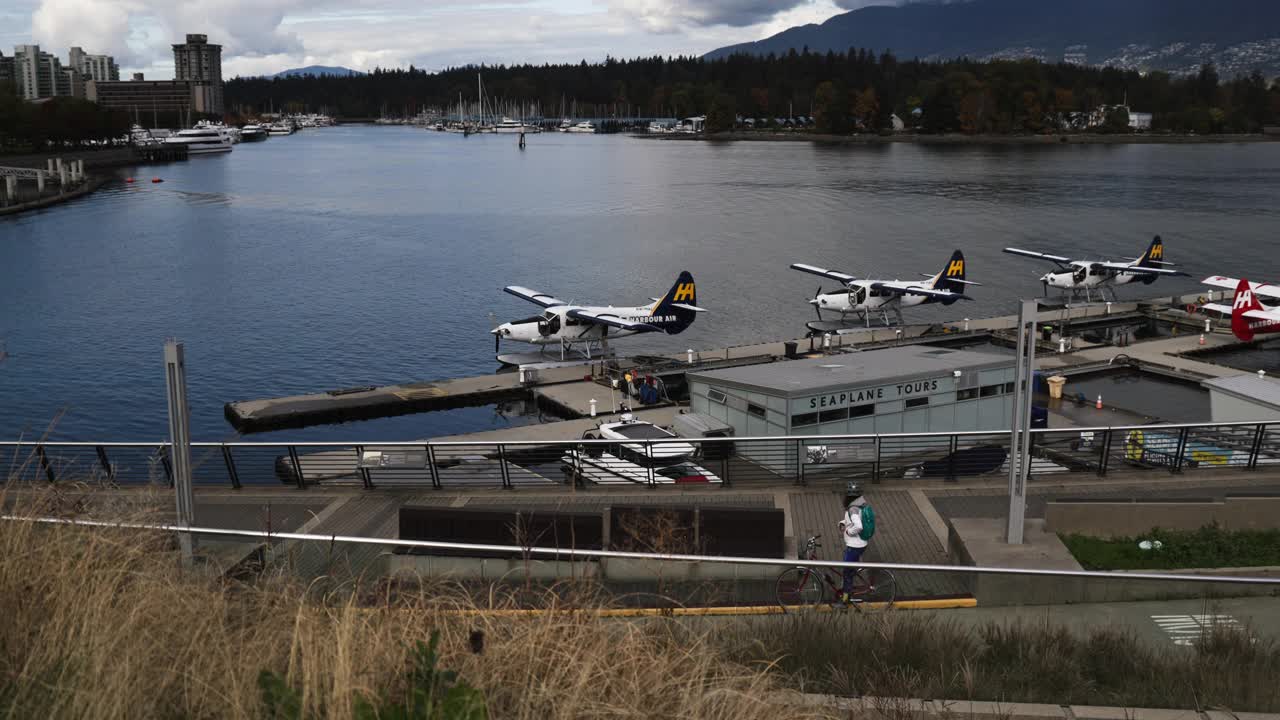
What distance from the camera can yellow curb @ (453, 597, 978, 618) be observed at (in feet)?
23.9

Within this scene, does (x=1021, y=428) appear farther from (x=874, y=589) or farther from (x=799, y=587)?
(x=799, y=587)

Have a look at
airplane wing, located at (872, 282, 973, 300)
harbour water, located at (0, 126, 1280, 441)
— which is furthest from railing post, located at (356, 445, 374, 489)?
airplane wing, located at (872, 282, 973, 300)

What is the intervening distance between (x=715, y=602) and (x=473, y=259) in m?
78.6

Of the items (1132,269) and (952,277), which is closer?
(952,277)

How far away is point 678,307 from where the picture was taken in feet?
162

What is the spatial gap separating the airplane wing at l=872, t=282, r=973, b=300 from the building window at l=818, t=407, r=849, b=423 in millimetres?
28405

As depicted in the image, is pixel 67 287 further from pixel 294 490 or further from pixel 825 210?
pixel 825 210

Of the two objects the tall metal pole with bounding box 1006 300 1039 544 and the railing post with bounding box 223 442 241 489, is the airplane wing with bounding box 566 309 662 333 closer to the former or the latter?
the railing post with bounding box 223 442 241 489

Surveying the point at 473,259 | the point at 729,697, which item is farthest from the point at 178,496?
the point at 473,259

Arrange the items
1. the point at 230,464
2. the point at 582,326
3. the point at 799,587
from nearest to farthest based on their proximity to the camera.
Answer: the point at 799,587, the point at 230,464, the point at 582,326

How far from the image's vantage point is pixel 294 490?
17203 mm

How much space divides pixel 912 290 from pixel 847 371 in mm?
28743

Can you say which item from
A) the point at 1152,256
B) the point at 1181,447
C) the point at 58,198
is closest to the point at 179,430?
the point at 1181,447

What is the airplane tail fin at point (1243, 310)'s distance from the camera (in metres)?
47.1
